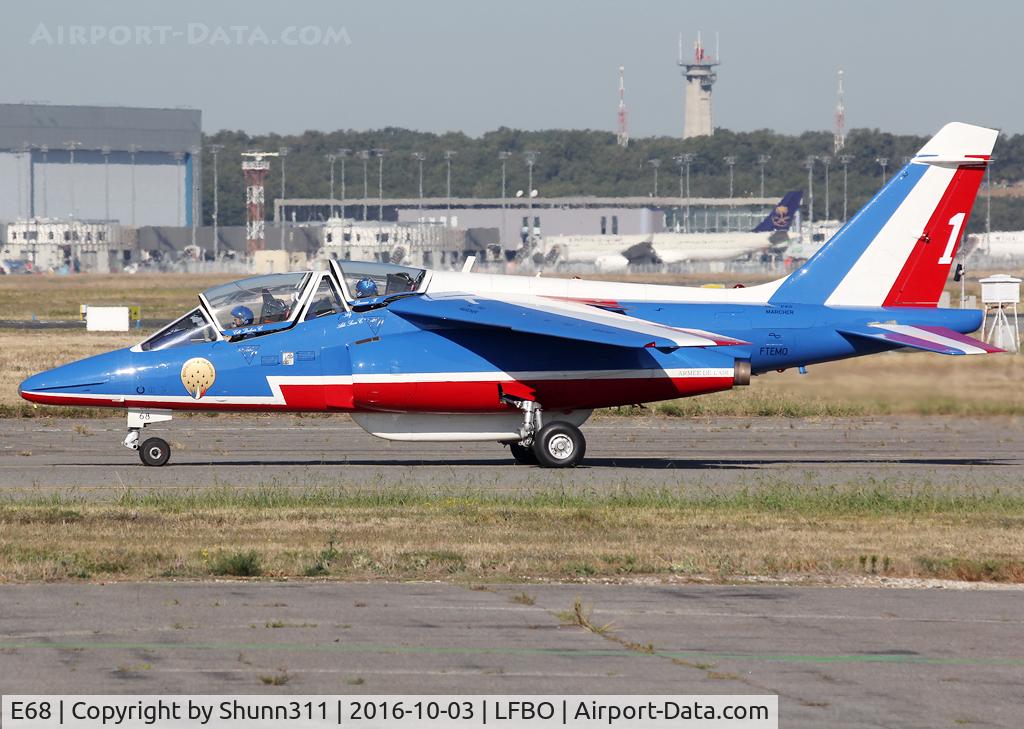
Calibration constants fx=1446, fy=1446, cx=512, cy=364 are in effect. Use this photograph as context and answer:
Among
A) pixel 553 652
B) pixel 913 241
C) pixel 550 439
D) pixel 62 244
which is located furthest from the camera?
pixel 62 244

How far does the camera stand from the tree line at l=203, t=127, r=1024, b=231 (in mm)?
168250

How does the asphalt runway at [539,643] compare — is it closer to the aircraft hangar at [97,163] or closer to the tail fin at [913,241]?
the tail fin at [913,241]

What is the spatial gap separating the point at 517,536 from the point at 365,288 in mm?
6953

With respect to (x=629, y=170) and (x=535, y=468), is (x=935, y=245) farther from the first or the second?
(x=629, y=170)

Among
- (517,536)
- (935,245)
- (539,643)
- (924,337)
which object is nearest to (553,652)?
(539,643)

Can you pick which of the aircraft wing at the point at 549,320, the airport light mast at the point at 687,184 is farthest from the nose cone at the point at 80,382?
the airport light mast at the point at 687,184

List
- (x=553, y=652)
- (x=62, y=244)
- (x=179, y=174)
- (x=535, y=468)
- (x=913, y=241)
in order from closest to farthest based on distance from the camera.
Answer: (x=553, y=652) → (x=535, y=468) → (x=913, y=241) → (x=62, y=244) → (x=179, y=174)

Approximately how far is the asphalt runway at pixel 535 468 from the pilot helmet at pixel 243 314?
201cm

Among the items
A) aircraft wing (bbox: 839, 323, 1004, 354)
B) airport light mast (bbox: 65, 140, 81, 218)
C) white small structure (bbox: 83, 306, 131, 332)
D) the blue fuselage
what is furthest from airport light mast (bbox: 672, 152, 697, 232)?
the blue fuselage

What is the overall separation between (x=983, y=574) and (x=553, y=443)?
8746 millimetres

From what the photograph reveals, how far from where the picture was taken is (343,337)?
19.5 m

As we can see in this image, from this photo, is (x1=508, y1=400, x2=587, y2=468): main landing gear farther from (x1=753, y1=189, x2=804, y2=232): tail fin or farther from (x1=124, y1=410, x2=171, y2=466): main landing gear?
(x1=753, y1=189, x2=804, y2=232): tail fin

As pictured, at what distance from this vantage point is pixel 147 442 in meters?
19.9
